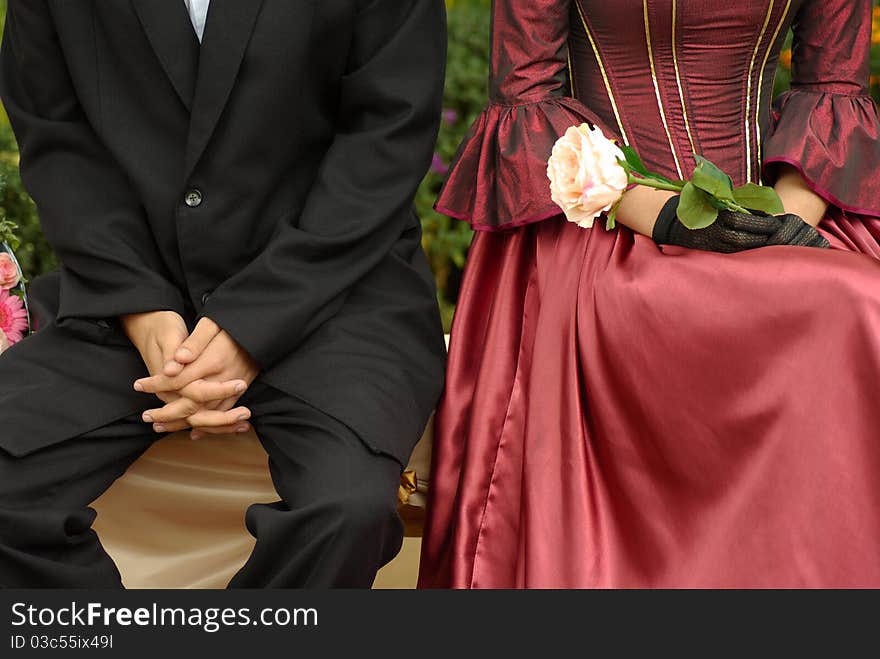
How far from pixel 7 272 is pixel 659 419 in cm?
131

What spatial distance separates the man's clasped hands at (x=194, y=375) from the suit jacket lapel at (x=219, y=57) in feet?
0.95

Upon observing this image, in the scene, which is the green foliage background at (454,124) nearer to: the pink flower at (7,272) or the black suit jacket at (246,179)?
the pink flower at (7,272)

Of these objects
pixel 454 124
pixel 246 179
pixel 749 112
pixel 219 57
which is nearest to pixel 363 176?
pixel 246 179

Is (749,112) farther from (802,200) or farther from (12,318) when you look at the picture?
(12,318)

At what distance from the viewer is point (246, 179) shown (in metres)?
1.85

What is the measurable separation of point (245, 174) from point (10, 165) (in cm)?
135

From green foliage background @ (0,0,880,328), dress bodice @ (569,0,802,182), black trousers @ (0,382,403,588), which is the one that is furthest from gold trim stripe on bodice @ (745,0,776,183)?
green foliage background @ (0,0,880,328)

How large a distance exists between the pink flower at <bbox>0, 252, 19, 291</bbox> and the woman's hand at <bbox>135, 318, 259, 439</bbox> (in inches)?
26.6

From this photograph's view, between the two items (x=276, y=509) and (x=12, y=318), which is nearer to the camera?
(x=276, y=509)

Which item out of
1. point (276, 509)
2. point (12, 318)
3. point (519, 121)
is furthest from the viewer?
point (12, 318)

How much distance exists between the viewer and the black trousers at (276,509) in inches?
62.9

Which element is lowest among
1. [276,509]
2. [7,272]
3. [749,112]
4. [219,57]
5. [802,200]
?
[276,509]

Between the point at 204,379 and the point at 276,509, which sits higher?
the point at 204,379

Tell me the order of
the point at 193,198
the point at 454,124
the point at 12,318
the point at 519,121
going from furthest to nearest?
the point at 454,124 → the point at 12,318 → the point at 519,121 → the point at 193,198
